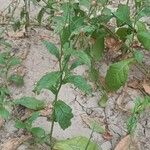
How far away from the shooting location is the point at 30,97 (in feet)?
7.77

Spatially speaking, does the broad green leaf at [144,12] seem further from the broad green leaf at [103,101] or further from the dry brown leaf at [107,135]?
the dry brown leaf at [107,135]

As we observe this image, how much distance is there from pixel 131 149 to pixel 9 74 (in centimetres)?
87

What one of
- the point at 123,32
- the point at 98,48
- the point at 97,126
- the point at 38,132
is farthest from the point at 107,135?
the point at 123,32

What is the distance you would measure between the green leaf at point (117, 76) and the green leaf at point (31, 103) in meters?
0.40

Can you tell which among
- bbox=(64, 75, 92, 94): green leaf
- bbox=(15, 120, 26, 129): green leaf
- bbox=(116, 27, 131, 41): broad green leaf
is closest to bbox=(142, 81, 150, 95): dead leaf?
bbox=(116, 27, 131, 41): broad green leaf

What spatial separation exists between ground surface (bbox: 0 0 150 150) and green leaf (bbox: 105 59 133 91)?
14 centimetres

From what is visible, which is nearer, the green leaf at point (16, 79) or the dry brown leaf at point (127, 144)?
the dry brown leaf at point (127, 144)

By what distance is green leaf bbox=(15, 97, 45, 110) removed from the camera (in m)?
2.26

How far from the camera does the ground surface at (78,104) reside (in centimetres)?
234

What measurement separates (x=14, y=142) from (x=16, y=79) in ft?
1.40

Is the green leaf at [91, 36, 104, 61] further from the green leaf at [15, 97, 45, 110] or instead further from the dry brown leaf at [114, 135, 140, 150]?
the dry brown leaf at [114, 135, 140, 150]

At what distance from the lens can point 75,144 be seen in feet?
7.13

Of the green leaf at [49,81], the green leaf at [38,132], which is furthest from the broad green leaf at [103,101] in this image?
the green leaf at [49,81]

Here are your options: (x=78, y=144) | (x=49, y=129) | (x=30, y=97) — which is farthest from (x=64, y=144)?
(x=30, y=97)
